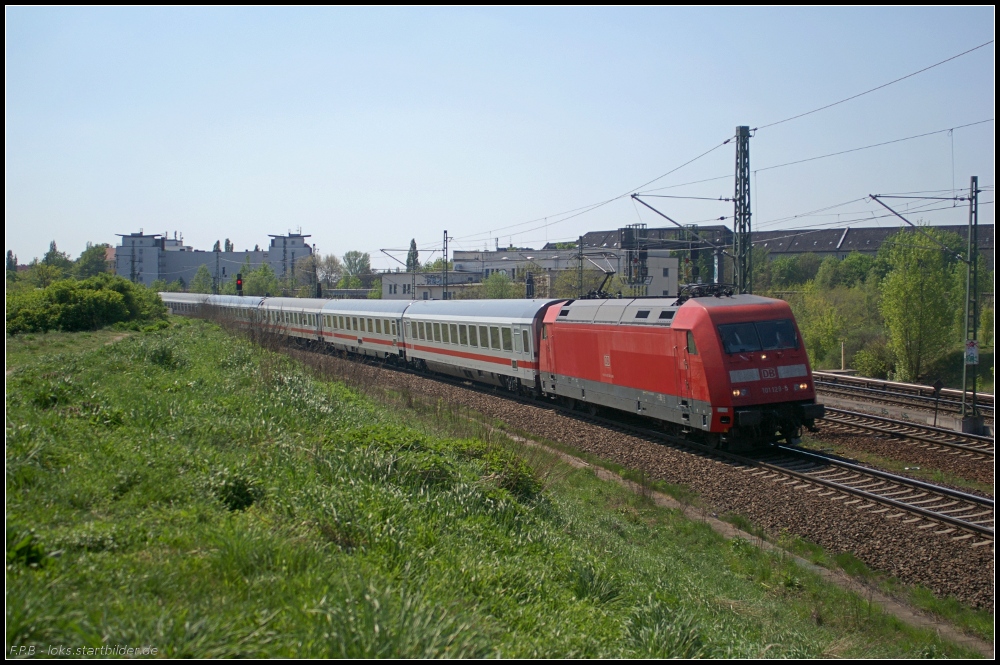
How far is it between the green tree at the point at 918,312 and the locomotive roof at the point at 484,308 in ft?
82.1

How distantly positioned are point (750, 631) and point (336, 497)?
4.23 m

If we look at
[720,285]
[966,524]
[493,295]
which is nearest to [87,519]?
[966,524]

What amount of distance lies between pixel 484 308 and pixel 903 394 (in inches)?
605

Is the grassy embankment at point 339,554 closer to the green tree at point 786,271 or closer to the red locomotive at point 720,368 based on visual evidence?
the red locomotive at point 720,368

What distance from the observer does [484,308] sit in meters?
27.4

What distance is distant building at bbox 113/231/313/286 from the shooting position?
71.4m

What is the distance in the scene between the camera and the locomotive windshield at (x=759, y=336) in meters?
15.2

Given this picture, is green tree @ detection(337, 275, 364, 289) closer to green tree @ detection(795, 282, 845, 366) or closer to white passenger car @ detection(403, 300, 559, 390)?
green tree @ detection(795, 282, 845, 366)

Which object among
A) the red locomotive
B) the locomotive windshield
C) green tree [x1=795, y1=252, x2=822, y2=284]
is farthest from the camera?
green tree [x1=795, y1=252, x2=822, y2=284]

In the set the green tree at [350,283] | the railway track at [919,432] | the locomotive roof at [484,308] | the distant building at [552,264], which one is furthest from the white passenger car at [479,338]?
the green tree at [350,283]

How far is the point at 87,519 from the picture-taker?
636 cm

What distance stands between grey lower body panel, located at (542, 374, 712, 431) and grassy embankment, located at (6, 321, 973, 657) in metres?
3.73

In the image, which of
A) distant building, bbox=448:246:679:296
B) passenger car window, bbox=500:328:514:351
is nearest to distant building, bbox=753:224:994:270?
distant building, bbox=448:246:679:296

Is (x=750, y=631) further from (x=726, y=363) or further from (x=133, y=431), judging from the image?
(x=726, y=363)
